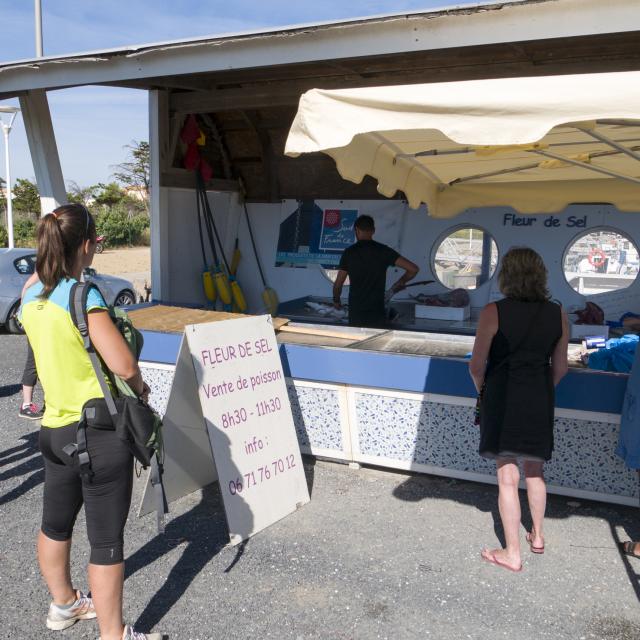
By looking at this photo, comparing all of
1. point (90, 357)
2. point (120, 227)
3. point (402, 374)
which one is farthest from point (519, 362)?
point (120, 227)

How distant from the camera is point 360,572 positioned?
146 inches

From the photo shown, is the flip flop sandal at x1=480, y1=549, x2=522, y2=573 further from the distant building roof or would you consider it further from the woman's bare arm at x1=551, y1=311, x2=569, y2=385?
the distant building roof

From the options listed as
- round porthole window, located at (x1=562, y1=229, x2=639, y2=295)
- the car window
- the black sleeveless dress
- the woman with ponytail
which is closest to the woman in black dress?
the black sleeveless dress

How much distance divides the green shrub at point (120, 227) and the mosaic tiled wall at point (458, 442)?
3176cm

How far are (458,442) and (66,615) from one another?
8.43ft

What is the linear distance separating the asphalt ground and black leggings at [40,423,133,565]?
679mm

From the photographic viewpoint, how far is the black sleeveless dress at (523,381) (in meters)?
3.52

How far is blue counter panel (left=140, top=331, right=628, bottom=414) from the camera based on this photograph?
419cm

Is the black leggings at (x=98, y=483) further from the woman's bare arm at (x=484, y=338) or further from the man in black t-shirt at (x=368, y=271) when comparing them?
the man in black t-shirt at (x=368, y=271)

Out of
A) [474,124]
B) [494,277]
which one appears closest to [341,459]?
[474,124]

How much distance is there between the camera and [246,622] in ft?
10.8

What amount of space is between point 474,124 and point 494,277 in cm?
507

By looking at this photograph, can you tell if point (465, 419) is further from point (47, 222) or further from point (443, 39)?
point (47, 222)

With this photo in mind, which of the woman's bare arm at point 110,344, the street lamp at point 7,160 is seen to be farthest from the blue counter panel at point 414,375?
the street lamp at point 7,160
